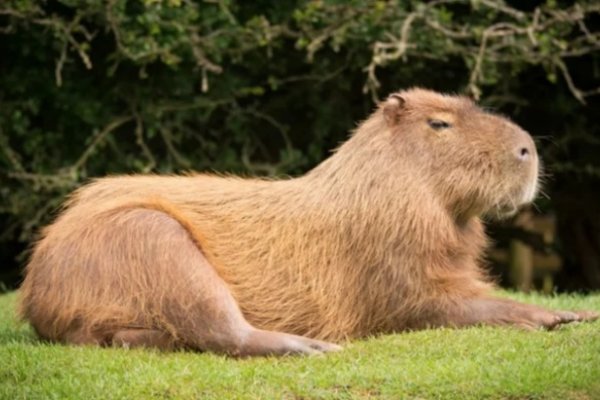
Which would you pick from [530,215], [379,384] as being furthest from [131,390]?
[530,215]

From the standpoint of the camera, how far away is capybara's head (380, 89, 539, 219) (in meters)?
6.24

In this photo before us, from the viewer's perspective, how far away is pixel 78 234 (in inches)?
235

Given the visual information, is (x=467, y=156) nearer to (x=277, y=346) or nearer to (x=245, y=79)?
(x=277, y=346)

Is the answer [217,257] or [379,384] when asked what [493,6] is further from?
[379,384]

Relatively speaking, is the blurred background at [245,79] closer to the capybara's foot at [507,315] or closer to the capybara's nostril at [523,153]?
the capybara's nostril at [523,153]

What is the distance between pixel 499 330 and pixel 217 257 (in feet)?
4.57

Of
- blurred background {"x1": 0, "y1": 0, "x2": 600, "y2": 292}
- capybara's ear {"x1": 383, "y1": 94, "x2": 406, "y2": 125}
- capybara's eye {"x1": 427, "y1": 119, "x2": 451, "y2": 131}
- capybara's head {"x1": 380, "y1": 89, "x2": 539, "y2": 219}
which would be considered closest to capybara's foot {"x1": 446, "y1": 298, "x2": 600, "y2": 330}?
capybara's head {"x1": 380, "y1": 89, "x2": 539, "y2": 219}

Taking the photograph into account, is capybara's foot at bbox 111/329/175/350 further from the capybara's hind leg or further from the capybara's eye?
the capybara's eye

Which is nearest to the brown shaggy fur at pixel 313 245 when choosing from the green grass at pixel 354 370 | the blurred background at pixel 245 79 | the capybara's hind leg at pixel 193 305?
the capybara's hind leg at pixel 193 305

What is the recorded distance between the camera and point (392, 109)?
638 cm

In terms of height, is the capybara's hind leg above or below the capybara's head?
below

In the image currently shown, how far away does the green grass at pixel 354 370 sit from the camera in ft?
16.2

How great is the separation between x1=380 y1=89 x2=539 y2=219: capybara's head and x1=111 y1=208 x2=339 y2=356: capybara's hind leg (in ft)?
3.51

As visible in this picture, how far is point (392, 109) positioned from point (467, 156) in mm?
452
